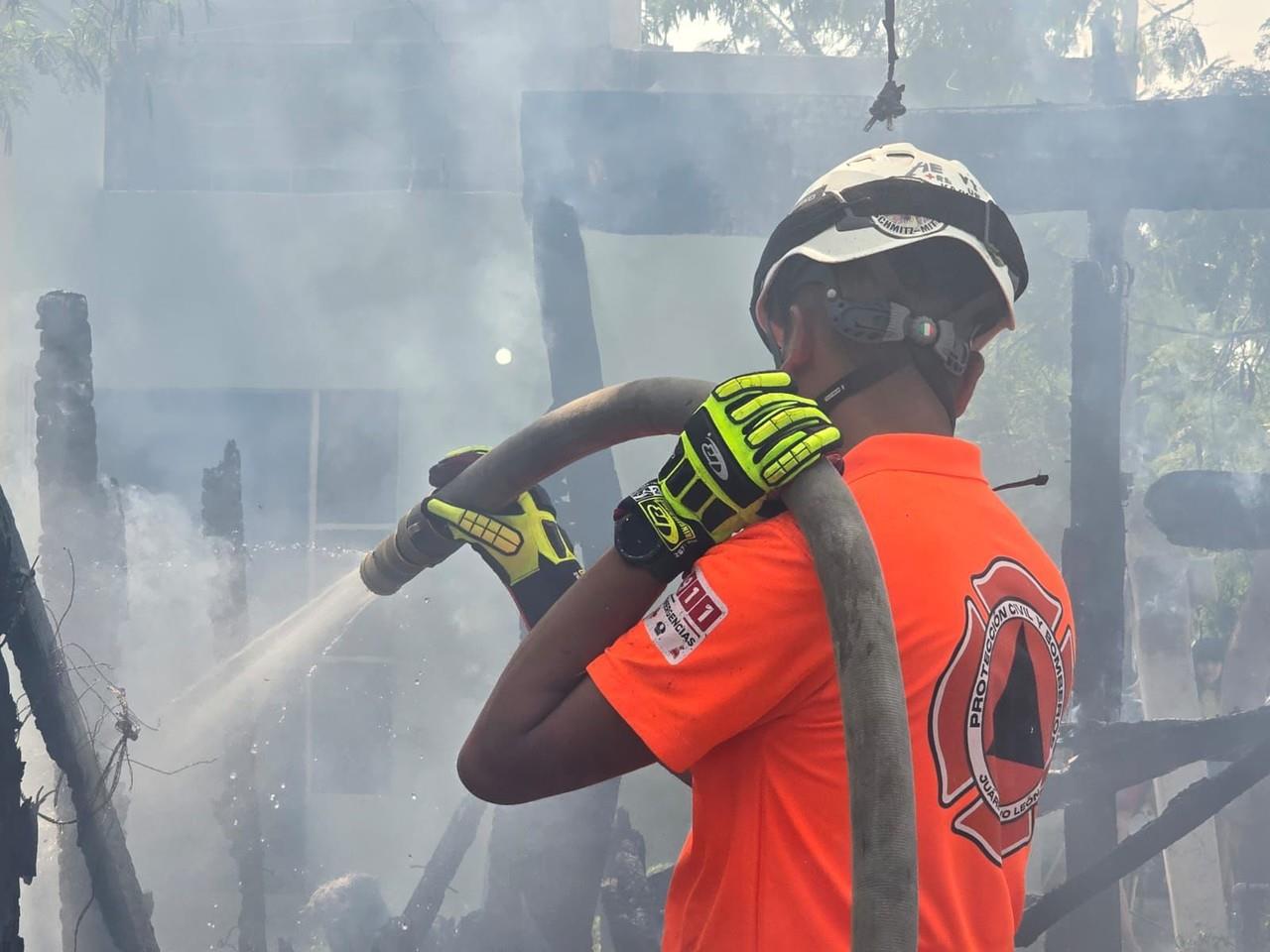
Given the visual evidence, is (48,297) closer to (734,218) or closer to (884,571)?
(734,218)

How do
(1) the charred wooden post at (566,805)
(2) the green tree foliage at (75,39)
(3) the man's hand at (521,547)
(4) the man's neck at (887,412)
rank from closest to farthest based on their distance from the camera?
(4) the man's neck at (887,412) → (3) the man's hand at (521,547) → (1) the charred wooden post at (566,805) → (2) the green tree foliage at (75,39)

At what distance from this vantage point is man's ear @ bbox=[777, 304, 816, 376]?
5.41ft

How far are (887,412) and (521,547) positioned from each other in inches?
45.5

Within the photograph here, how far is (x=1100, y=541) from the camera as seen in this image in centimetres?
686

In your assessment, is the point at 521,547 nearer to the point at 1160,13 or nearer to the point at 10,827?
the point at 10,827

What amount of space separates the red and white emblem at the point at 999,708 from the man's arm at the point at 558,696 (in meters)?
0.42

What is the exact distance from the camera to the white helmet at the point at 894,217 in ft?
5.37

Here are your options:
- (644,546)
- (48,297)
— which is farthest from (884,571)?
(48,297)

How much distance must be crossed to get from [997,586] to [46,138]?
12.7m

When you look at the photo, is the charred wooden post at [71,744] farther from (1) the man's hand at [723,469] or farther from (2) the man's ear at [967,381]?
(2) the man's ear at [967,381]

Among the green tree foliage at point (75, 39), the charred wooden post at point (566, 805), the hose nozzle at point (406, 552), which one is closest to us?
the hose nozzle at point (406, 552)

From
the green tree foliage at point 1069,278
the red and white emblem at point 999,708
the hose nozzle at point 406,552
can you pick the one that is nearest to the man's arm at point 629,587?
the red and white emblem at point 999,708

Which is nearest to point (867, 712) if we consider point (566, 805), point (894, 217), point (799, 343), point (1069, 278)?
point (799, 343)

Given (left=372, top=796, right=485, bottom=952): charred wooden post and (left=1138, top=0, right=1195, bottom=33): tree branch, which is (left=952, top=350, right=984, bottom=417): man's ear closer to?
(left=372, top=796, right=485, bottom=952): charred wooden post
